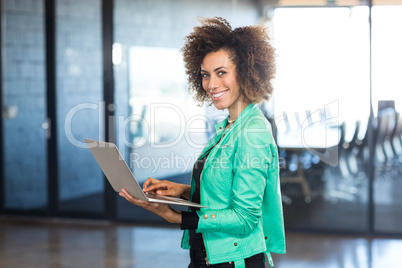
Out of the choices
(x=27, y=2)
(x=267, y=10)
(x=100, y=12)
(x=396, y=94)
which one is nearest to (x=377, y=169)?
(x=396, y=94)

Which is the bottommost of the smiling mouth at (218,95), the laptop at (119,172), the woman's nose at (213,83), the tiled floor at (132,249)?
the tiled floor at (132,249)

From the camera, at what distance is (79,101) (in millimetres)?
5609

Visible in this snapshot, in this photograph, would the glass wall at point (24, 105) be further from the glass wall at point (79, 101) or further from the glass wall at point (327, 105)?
the glass wall at point (327, 105)

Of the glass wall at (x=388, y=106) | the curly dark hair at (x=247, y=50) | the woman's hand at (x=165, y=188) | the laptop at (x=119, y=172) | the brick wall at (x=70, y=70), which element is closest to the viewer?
the laptop at (x=119, y=172)

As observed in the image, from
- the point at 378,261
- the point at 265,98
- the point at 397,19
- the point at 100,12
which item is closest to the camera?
the point at 265,98

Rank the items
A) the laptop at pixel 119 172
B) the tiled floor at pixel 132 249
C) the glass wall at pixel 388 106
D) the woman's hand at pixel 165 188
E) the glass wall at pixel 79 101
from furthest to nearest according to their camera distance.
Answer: the glass wall at pixel 79 101 → the glass wall at pixel 388 106 → the tiled floor at pixel 132 249 → the woman's hand at pixel 165 188 → the laptop at pixel 119 172

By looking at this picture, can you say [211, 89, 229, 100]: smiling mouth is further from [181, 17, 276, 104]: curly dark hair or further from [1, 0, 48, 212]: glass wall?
[1, 0, 48, 212]: glass wall

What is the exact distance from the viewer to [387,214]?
16.3 ft

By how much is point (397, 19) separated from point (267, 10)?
1.14m

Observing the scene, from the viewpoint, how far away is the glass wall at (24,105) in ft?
19.0

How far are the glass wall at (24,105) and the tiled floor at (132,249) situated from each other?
538 mm

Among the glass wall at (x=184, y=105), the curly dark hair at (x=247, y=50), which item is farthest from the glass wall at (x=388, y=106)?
the curly dark hair at (x=247, y=50)

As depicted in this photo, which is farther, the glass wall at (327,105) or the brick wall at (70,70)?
the brick wall at (70,70)

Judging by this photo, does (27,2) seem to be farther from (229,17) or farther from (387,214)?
(387,214)
